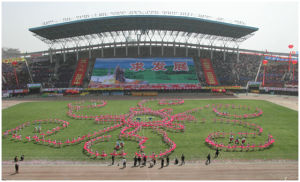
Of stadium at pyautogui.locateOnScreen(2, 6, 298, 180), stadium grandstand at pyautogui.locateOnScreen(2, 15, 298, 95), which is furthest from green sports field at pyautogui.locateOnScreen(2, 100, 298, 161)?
stadium grandstand at pyautogui.locateOnScreen(2, 15, 298, 95)

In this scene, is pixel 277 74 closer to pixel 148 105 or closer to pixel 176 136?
pixel 148 105

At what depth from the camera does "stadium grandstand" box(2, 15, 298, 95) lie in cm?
7256

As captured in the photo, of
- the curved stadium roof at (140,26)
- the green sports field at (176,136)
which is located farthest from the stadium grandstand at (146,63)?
the green sports field at (176,136)

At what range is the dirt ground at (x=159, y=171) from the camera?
18891mm

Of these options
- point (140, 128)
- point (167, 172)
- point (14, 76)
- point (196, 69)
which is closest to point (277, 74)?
point (196, 69)

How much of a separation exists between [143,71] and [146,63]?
5.47 m

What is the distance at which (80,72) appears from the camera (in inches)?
3216

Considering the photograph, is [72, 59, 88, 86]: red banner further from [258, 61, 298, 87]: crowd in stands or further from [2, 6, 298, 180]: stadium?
[258, 61, 298, 87]: crowd in stands

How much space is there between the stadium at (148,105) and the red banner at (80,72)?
0.77 metres

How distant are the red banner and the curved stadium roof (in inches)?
454

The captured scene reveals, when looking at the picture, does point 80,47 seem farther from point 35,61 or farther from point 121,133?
point 121,133

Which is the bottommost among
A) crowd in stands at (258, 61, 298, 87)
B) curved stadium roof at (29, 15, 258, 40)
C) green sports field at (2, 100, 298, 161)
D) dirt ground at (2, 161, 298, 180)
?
dirt ground at (2, 161, 298, 180)

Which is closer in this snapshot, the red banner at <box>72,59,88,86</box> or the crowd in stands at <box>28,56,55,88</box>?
the red banner at <box>72,59,88,86</box>

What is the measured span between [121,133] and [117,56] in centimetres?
6415
